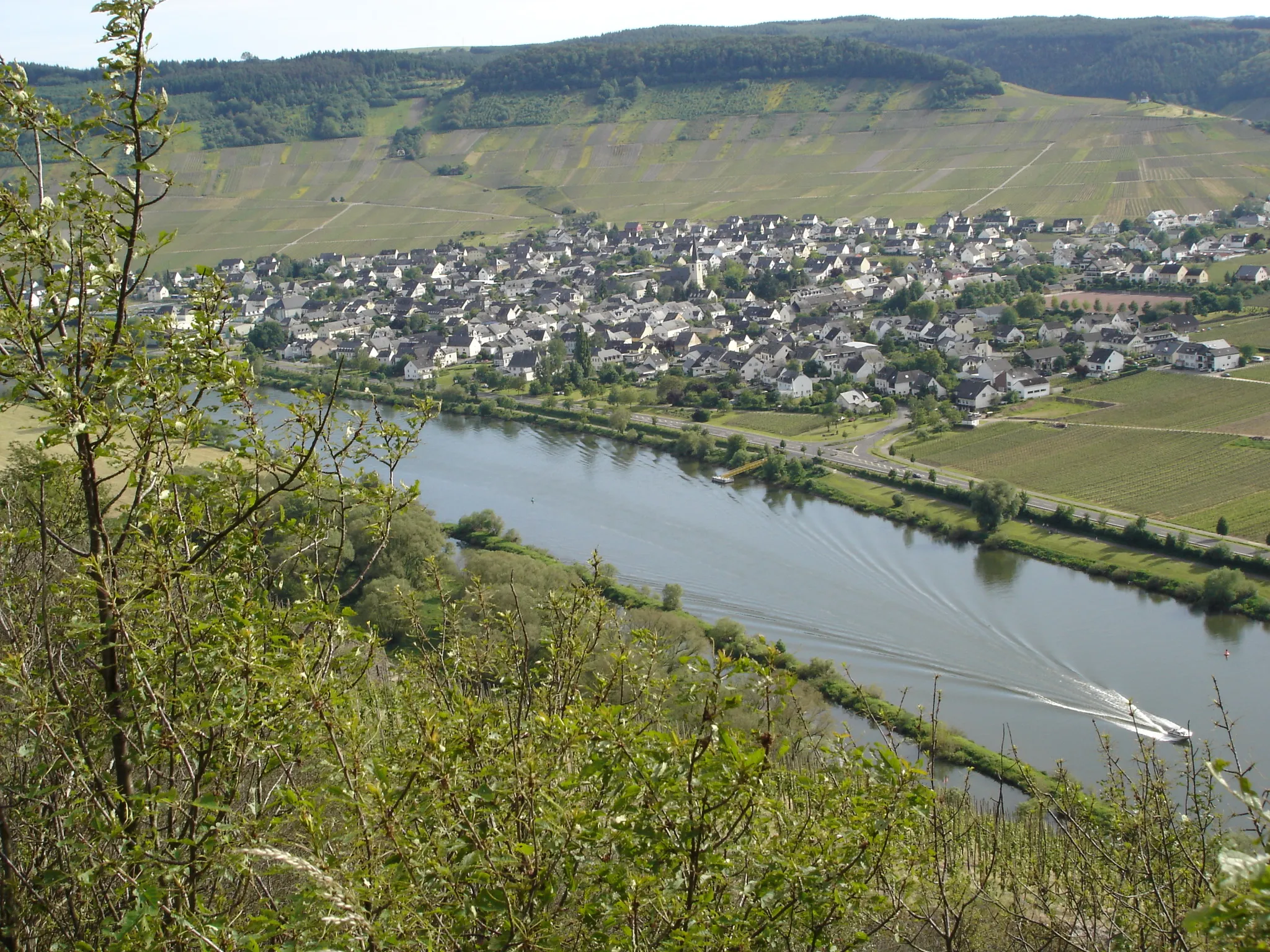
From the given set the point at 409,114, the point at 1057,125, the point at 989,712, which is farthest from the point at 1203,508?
the point at 409,114

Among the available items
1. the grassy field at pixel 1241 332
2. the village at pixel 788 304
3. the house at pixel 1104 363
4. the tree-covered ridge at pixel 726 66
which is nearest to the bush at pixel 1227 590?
the village at pixel 788 304

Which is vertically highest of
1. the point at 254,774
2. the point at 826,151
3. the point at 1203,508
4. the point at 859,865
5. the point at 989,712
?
the point at 826,151

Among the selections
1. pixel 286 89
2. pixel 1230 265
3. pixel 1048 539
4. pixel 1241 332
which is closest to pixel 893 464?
pixel 1048 539

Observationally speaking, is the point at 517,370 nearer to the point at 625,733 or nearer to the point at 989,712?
the point at 989,712

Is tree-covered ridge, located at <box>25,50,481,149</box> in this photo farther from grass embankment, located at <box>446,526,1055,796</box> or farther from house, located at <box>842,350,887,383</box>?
grass embankment, located at <box>446,526,1055,796</box>

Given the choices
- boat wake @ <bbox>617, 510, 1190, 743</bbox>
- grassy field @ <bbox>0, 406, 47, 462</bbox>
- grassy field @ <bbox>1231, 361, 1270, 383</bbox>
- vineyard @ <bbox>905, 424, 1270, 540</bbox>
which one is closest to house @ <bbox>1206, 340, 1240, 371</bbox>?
grassy field @ <bbox>1231, 361, 1270, 383</bbox>

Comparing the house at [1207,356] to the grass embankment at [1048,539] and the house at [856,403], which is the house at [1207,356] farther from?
the grass embankment at [1048,539]
